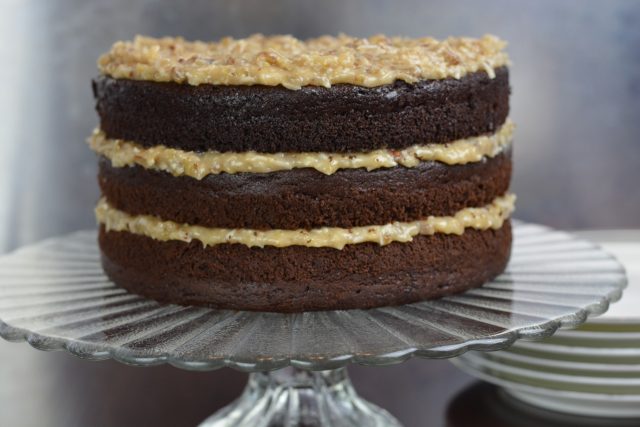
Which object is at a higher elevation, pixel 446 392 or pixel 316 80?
pixel 316 80

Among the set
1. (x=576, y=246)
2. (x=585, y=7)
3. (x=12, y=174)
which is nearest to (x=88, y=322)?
(x=576, y=246)

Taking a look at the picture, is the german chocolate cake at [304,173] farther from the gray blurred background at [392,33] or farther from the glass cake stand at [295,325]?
the gray blurred background at [392,33]

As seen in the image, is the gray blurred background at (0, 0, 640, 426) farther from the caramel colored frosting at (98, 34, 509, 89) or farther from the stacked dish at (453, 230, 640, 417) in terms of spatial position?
the caramel colored frosting at (98, 34, 509, 89)

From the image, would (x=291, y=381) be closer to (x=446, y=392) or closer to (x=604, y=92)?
(x=446, y=392)

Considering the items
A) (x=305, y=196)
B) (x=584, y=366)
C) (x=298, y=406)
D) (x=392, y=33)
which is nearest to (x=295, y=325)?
(x=305, y=196)

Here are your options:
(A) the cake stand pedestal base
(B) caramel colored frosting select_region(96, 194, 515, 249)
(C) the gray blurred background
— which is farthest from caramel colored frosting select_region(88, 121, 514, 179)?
(C) the gray blurred background

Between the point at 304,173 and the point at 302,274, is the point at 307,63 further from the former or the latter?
the point at 302,274

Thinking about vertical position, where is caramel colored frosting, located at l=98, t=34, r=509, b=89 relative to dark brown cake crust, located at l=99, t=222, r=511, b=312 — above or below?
above
